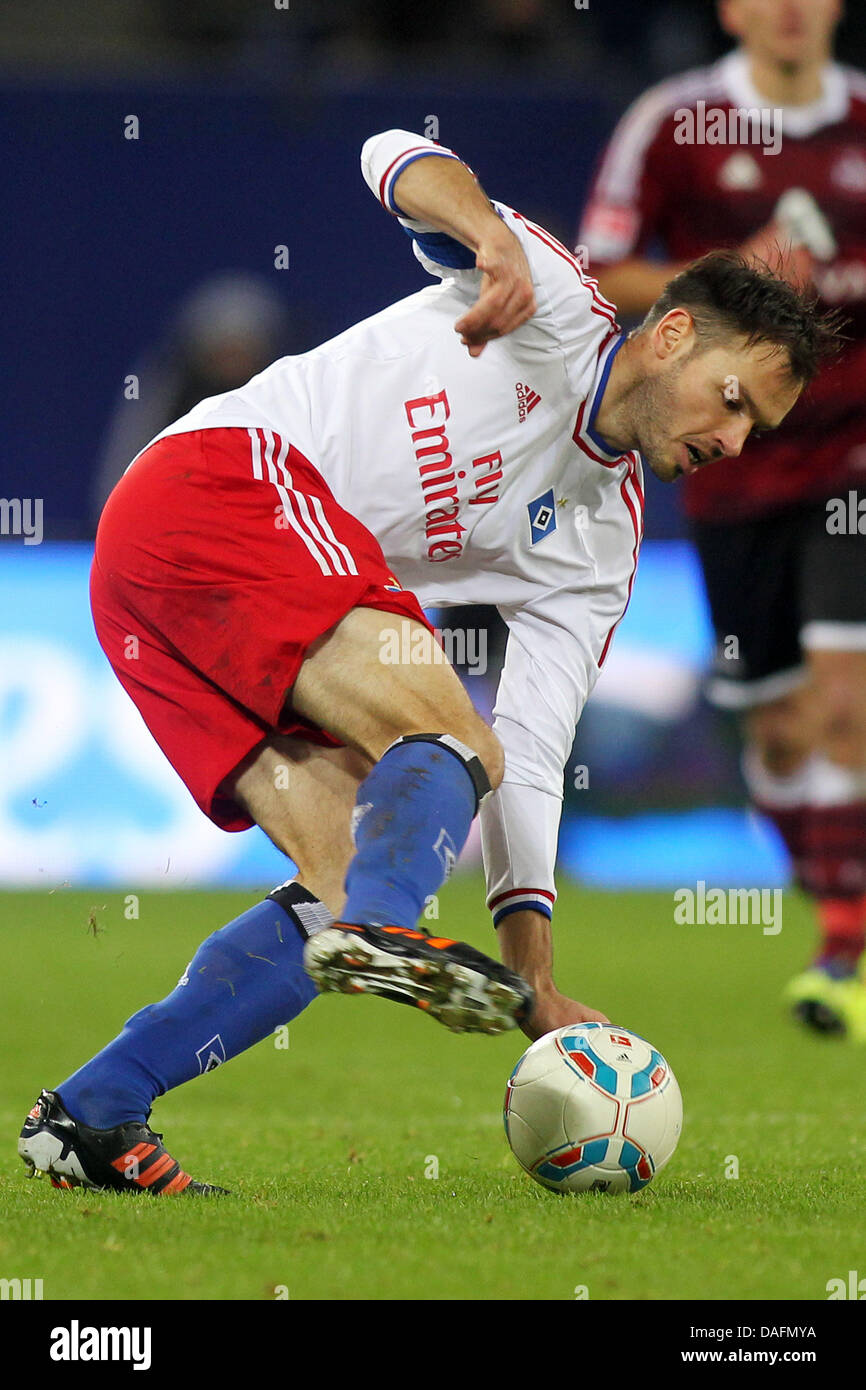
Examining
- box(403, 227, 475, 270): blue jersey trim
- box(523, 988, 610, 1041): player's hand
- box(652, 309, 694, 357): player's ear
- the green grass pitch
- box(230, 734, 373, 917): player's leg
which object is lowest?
the green grass pitch

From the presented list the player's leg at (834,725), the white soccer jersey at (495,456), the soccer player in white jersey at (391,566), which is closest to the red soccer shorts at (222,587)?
the soccer player in white jersey at (391,566)

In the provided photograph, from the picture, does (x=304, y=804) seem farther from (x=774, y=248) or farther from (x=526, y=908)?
(x=774, y=248)

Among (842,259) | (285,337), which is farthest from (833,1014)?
(285,337)

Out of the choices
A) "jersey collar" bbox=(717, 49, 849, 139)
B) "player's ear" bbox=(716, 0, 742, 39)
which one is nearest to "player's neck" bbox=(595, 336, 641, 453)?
"jersey collar" bbox=(717, 49, 849, 139)

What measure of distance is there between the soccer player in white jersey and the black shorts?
2.71m

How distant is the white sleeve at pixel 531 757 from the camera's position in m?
3.31

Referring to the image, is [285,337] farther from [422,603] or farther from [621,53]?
[422,603]

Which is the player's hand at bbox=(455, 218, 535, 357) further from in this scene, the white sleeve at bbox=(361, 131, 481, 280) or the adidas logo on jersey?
the adidas logo on jersey

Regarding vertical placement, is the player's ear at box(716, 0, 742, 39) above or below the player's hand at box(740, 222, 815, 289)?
above

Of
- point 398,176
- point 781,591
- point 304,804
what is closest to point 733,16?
point 781,591

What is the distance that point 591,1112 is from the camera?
2949 mm

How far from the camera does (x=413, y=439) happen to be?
10.3 ft

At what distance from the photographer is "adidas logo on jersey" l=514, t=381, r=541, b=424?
10.4 ft

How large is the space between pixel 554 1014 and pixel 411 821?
782 mm
